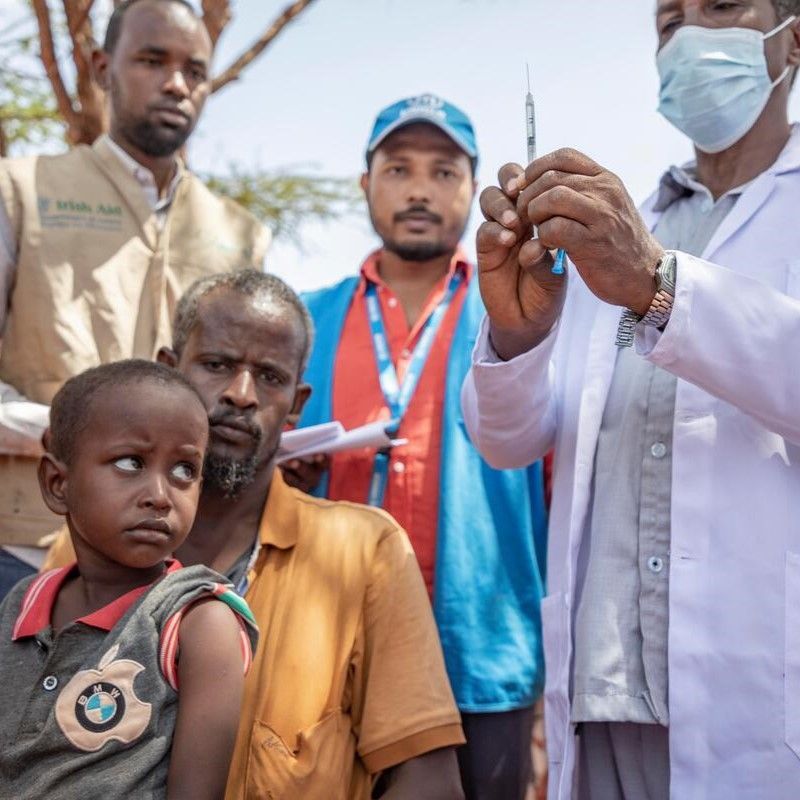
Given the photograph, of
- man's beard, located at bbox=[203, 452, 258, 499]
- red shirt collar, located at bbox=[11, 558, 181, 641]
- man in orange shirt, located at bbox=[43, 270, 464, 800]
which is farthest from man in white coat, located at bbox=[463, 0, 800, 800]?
red shirt collar, located at bbox=[11, 558, 181, 641]

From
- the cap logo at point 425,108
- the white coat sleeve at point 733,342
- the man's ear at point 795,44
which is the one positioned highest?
the man's ear at point 795,44

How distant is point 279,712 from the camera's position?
2.73 metres

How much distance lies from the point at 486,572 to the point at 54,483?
1.60 metres

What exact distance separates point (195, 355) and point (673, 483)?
135 centimetres

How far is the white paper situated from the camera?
364 centimetres

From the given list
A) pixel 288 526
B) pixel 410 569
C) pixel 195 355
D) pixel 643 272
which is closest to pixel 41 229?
pixel 195 355

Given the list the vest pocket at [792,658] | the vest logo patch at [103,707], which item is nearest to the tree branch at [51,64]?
the vest logo patch at [103,707]

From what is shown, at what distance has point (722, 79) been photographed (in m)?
3.09

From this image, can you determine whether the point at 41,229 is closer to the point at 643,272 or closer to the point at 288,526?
the point at 288,526

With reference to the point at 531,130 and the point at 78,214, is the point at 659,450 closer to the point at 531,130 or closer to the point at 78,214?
the point at 531,130

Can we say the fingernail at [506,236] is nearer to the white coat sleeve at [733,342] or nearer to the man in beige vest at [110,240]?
the white coat sleeve at [733,342]

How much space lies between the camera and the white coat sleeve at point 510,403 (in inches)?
115

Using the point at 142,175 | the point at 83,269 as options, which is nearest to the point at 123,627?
the point at 83,269

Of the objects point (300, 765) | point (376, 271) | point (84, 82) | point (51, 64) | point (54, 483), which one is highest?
point (51, 64)
